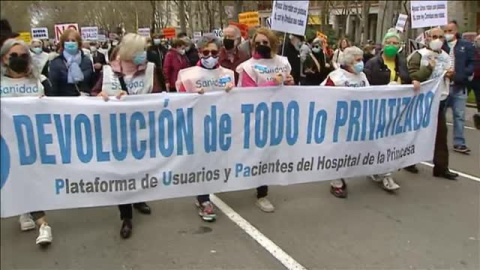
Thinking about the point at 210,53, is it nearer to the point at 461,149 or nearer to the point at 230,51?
the point at 230,51

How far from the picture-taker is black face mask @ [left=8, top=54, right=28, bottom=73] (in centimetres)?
423

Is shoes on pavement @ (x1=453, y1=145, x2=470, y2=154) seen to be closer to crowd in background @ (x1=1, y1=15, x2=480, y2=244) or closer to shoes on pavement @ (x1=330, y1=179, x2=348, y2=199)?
crowd in background @ (x1=1, y1=15, x2=480, y2=244)

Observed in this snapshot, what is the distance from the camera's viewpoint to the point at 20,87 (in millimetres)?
4332

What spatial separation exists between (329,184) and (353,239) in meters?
1.60

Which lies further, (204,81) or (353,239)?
(204,81)

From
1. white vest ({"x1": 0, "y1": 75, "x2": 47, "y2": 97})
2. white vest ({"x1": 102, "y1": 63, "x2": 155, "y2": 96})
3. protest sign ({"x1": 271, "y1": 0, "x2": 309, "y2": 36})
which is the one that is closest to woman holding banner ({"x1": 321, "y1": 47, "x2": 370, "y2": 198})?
protest sign ({"x1": 271, "y1": 0, "x2": 309, "y2": 36})

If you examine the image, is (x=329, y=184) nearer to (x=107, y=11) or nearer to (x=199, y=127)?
(x=199, y=127)

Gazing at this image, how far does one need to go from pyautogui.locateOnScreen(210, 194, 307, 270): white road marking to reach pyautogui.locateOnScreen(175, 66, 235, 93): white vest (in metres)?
1.22

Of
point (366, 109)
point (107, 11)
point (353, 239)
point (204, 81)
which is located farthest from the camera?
point (107, 11)

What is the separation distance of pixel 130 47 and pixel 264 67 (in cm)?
132

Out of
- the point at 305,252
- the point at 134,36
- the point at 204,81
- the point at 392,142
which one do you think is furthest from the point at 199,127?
the point at 392,142

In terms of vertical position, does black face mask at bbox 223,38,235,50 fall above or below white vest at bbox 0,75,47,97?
above

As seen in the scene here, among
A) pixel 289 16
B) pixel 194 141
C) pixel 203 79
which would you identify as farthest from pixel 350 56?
pixel 194 141

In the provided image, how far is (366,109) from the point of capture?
18.0 feet
